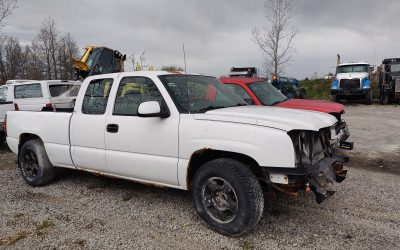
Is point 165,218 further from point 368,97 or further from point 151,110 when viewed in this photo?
point 368,97

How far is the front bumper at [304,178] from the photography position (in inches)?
128

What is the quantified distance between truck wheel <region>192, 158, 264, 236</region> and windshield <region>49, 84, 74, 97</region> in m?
6.97

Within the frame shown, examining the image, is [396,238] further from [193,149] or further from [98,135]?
[98,135]

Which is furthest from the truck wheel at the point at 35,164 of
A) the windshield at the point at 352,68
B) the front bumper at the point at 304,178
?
the windshield at the point at 352,68

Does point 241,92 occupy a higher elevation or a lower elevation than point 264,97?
higher

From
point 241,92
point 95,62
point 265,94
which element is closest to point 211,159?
point 241,92

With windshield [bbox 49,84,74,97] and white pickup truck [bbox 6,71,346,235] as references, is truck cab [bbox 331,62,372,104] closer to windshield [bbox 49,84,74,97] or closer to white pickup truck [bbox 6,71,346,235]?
windshield [bbox 49,84,74,97]

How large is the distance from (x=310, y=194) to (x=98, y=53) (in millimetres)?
9369

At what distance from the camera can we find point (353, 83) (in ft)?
63.6

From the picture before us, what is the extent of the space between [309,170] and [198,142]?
117cm

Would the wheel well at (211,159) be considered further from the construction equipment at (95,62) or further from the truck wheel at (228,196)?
the construction equipment at (95,62)

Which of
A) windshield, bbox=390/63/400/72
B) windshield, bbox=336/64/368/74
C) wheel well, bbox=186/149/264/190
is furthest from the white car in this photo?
windshield, bbox=390/63/400/72

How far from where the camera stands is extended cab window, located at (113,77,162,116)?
4235mm

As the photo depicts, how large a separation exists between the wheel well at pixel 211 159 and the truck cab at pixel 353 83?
57.9ft
